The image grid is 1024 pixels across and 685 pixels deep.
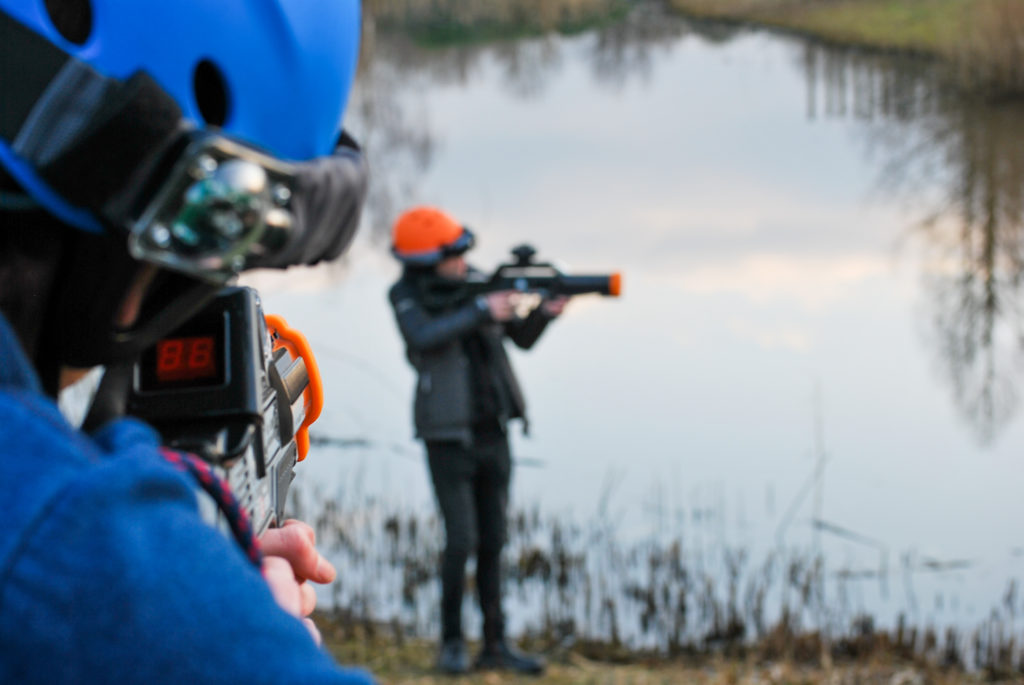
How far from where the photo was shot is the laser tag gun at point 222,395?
1032mm

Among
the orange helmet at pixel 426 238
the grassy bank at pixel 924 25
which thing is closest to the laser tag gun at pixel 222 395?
the orange helmet at pixel 426 238

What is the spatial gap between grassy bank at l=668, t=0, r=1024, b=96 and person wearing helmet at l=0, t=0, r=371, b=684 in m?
14.8

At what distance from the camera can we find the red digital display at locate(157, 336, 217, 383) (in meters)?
1.08

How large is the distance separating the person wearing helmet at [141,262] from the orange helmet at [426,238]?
379 centimetres

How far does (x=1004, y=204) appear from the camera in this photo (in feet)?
45.2

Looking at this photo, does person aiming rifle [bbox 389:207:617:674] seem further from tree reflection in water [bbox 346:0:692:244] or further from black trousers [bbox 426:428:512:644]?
tree reflection in water [bbox 346:0:692:244]

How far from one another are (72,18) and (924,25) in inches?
683

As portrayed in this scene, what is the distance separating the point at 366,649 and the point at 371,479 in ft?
8.97

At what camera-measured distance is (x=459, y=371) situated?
16.1 feet

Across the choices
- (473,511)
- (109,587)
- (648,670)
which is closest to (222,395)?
(109,587)

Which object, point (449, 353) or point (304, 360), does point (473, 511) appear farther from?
point (304, 360)

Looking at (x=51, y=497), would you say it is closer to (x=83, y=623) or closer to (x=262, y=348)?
(x=83, y=623)

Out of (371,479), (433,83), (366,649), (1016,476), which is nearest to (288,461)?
(366,649)

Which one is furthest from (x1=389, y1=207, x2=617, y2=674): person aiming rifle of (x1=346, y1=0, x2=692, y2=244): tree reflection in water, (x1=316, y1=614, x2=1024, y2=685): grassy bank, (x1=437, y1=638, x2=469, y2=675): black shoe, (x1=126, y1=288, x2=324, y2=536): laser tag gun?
(x1=346, y1=0, x2=692, y2=244): tree reflection in water
